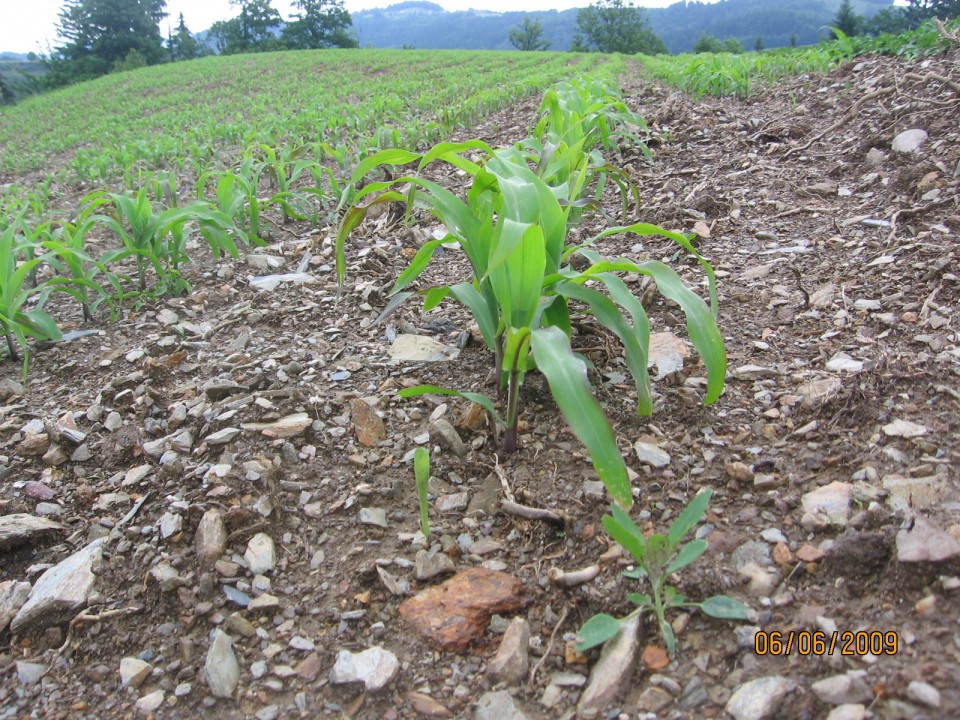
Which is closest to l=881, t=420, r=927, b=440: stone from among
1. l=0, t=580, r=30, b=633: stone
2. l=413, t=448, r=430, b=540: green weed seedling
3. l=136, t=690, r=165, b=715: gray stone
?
l=413, t=448, r=430, b=540: green weed seedling

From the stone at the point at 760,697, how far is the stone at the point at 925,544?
0.26 m

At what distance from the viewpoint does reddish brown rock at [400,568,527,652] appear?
0.95 m

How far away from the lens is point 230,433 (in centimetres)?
136

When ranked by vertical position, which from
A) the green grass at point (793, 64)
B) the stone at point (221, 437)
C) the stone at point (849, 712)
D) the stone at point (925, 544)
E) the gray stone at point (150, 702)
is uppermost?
the green grass at point (793, 64)

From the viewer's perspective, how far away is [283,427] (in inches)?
54.8

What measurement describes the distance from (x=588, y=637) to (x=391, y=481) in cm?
55

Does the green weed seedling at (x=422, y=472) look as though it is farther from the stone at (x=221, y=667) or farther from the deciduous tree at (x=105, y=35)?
the deciduous tree at (x=105, y=35)

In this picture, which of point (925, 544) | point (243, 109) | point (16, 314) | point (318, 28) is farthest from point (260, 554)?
point (318, 28)

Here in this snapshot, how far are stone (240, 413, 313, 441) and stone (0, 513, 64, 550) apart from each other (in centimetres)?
40

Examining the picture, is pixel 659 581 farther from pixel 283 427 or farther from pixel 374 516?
pixel 283 427

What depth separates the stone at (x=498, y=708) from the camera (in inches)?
32.6

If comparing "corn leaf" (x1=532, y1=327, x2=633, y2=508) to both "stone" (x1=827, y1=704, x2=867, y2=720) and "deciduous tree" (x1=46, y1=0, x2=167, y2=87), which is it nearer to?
"stone" (x1=827, y1=704, x2=867, y2=720)

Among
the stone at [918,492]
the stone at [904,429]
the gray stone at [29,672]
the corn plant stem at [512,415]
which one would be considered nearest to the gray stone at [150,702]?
the gray stone at [29,672]

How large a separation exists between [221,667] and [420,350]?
949mm
